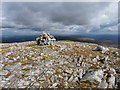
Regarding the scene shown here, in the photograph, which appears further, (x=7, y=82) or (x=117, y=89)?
(x=7, y=82)

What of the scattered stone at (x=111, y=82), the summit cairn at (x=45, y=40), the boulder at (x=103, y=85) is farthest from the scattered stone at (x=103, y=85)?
the summit cairn at (x=45, y=40)

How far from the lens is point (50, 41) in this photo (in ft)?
95.9

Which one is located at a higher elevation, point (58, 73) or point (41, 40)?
point (41, 40)

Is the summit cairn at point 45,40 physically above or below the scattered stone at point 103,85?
above

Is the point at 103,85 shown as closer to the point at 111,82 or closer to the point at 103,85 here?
the point at 103,85

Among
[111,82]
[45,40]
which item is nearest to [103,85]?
[111,82]

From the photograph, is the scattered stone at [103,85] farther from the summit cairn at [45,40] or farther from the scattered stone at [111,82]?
the summit cairn at [45,40]

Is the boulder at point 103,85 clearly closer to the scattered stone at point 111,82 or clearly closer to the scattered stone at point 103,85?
the scattered stone at point 103,85

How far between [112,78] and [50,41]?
22.3 m

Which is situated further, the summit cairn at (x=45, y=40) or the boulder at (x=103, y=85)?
the summit cairn at (x=45, y=40)

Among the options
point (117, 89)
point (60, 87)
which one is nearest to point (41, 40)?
point (60, 87)

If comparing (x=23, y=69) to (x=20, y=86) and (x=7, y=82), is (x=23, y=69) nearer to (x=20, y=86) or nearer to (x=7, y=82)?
(x=7, y=82)

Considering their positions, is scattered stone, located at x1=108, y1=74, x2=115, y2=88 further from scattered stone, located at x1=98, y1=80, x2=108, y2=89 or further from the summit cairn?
the summit cairn

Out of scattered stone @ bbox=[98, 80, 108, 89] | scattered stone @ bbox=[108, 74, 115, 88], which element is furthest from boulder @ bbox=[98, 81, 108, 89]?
scattered stone @ bbox=[108, 74, 115, 88]
